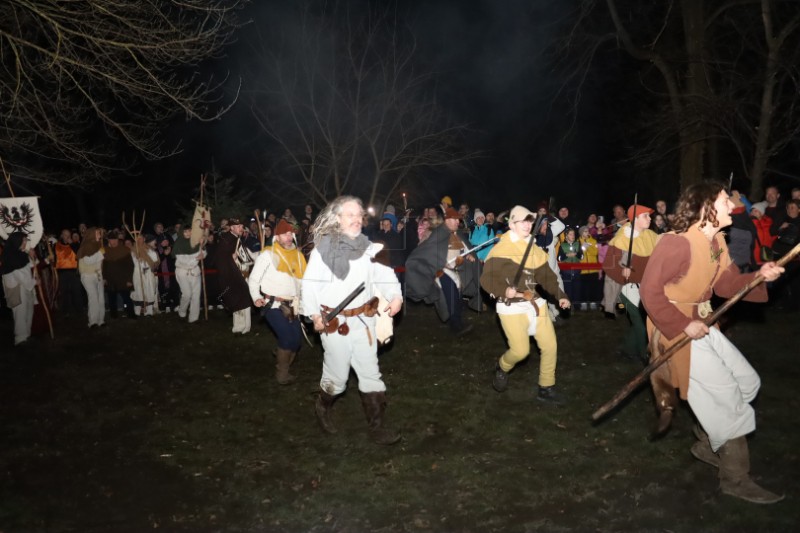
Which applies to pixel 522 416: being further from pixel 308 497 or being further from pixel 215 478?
pixel 215 478

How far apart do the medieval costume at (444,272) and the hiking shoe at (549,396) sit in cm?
293

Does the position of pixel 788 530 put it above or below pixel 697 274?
below

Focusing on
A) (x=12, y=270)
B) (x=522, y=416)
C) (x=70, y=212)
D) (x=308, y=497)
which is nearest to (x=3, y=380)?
(x=12, y=270)

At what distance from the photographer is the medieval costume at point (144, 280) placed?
13000mm

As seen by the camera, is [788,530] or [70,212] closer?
[788,530]

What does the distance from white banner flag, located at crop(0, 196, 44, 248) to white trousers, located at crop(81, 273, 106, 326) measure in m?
1.50

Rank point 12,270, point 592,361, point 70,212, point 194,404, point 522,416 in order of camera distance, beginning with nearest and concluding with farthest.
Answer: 1. point 522,416
2. point 194,404
3. point 592,361
4. point 12,270
5. point 70,212

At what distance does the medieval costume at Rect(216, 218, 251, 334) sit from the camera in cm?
1043

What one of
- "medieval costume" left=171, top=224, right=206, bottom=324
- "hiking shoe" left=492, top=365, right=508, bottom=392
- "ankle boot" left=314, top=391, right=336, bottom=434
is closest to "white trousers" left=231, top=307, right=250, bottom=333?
"medieval costume" left=171, top=224, right=206, bottom=324

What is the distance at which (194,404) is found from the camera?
7512 mm

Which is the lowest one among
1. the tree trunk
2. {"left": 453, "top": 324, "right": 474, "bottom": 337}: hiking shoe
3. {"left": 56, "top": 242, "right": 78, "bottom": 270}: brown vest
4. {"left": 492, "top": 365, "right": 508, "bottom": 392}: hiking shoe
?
Answer: {"left": 492, "top": 365, "right": 508, "bottom": 392}: hiking shoe

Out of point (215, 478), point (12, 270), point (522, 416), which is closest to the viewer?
point (215, 478)

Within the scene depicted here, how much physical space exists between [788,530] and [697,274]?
173 centimetres

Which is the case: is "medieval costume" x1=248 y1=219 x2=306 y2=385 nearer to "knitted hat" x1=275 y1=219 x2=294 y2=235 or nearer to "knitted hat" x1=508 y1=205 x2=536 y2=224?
"knitted hat" x1=275 y1=219 x2=294 y2=235
